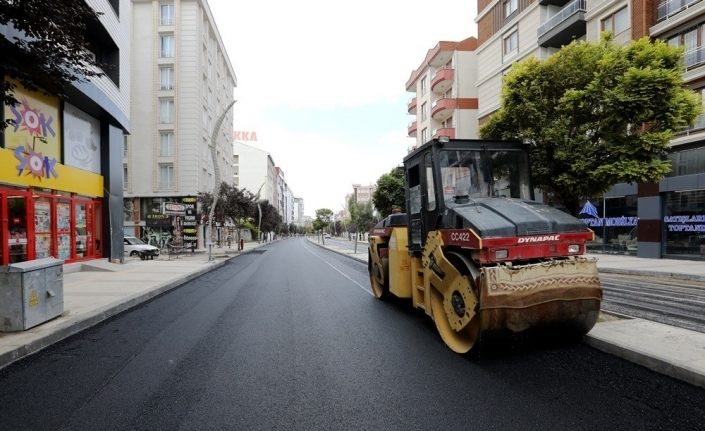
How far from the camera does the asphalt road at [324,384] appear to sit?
337 centimetres

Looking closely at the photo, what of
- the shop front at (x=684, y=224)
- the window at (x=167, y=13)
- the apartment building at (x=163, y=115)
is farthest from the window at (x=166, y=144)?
the shop front at (x=684, y=224)

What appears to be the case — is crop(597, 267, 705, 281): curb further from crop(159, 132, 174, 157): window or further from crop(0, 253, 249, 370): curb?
crop(159, 132, 174, 157): window

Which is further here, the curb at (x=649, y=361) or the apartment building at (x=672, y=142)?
the apartment building at (x=672, y=142)

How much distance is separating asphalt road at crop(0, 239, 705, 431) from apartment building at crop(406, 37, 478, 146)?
33741 mm

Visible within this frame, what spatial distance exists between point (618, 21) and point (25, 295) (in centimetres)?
2698

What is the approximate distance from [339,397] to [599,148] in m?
5.60

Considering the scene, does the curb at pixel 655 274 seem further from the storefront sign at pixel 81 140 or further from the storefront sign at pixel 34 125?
the storefront sign at pixel 81 140

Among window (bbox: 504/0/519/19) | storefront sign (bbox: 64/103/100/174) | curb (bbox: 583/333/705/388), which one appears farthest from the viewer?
window (bbox: 504/0/519/19)

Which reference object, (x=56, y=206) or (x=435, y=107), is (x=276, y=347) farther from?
(x=435, y=107)

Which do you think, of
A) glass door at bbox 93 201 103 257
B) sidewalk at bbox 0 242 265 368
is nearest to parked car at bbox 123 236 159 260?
Answer: glass door at bbox 93 201 103 257

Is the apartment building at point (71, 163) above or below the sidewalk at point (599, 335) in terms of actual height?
above

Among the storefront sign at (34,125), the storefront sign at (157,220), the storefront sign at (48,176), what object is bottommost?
the storefront sign at (157,220)

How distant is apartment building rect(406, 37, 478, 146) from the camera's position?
38.1 meters

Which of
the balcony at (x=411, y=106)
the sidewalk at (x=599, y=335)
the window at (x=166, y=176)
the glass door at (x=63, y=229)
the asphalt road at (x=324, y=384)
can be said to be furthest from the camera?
the balcony at (x=411, y=106)
